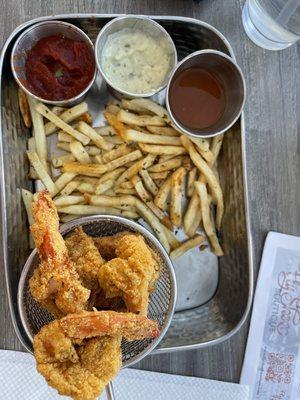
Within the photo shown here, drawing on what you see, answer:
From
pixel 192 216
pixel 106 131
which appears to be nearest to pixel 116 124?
pixel 106 131

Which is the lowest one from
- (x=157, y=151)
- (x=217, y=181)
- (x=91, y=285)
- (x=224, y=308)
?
(x=224, y=308)

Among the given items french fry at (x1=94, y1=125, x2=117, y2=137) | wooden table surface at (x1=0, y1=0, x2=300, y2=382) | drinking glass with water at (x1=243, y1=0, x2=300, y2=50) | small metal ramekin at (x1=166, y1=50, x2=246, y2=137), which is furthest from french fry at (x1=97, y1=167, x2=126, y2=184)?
drinking glass with water at (x1=243, y1=0, x2=300, y2=50)

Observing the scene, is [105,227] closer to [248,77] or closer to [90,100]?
[90,100]

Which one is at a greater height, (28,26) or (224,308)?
(28,26)

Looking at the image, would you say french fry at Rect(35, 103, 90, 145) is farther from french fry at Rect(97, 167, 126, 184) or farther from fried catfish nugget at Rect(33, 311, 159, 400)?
fried catfish nugget at Rect(33, 311, 159, 400)

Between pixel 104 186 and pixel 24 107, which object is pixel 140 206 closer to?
pixel 104 186

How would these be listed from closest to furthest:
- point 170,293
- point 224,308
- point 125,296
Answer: point 125,296
point 170,293
point 224,308

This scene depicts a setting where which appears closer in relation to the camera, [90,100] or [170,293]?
[170,293]

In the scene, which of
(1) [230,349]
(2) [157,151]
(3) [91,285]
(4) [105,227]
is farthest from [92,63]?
(1) [230,349]
